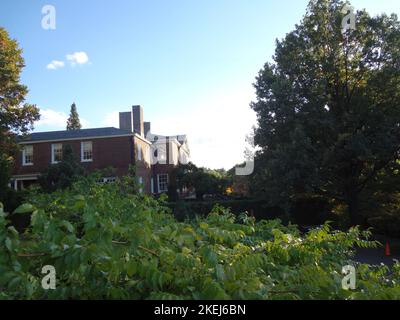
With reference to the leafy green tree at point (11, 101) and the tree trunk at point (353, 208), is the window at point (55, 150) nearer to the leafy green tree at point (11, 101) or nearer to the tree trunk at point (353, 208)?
the leafy green tree at point (11, 101)

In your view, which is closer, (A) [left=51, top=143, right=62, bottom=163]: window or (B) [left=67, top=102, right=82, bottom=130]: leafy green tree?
(A) [left=51, top=143, right=62, bottom=163]: window

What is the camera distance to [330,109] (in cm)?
2467

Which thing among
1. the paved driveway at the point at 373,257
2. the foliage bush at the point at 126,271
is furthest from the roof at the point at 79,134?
the foliage bush at the point at 126,271

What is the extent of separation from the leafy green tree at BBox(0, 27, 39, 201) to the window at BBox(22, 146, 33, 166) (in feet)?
28.7

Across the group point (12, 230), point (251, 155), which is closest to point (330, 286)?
point (12, 230)

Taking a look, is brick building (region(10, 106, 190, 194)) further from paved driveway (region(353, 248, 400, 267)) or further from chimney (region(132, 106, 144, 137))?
paved driveway (region(353, 248, 400, 267))

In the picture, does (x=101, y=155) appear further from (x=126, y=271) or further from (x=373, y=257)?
(x=126, y=271)

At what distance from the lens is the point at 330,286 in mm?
2273

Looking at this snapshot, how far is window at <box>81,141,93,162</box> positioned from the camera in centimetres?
3584

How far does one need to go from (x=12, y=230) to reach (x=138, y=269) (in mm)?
686

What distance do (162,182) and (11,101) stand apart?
1853 centimetres

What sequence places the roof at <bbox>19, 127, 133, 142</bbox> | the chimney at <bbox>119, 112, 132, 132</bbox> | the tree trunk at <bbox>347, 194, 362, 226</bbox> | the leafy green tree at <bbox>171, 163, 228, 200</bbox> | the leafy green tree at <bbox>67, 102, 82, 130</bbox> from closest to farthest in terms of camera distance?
the tree trunk at <bbox>347, 194, 362, 226</bbox>, the roof at <bbox>19, 127, 133, 142</bbox>, the chimney at <bbox>119, 112, 132, 132</bbox>, the leafy green tree at <bbox>171, 163, 228, 200</bbox>, the leafy green tree at <bbox>67, 102, 82, 130</bbox>

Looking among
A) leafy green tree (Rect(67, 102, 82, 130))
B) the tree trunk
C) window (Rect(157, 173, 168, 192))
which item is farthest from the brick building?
leafy green tree (Rect(67, 102, 82, 130))
